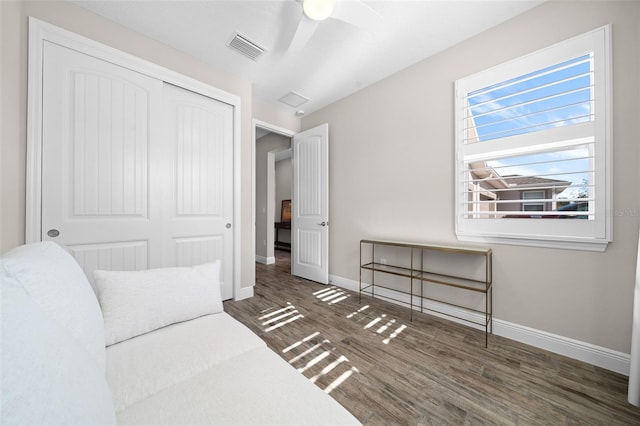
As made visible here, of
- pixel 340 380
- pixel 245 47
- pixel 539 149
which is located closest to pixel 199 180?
pixel 245 47

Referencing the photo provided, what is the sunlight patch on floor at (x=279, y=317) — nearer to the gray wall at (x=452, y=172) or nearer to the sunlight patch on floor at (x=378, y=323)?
the sunlight patch on floor at (x=378, y=323)

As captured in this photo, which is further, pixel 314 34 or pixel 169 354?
pixel 314 34

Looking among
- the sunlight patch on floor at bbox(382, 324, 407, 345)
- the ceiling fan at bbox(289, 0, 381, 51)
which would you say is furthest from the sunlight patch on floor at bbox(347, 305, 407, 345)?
the ceiling fan at bbox(289, 0, 381, 51)

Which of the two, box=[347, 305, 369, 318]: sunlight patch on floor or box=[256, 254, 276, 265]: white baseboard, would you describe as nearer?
box=[347, 305, 369, 318]: sunlight patch on floor

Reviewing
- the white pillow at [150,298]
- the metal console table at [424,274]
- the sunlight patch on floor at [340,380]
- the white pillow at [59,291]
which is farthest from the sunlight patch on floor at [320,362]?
the white pillow at [59,291]

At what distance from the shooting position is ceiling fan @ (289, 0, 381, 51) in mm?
1650

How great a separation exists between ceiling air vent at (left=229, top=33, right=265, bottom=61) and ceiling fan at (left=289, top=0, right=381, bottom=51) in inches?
25.5

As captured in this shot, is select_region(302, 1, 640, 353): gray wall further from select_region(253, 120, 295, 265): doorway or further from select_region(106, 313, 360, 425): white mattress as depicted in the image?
select_region(106, 313, 360, 425): white mattress

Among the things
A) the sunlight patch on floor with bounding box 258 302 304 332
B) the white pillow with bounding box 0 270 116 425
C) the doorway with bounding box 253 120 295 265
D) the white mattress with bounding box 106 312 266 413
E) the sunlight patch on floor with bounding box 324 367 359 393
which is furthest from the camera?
the doorway with bounding box 253 120 295 265

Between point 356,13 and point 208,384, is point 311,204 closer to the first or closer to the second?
point 356,13

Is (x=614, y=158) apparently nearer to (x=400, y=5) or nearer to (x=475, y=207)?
(x=475, y=207)

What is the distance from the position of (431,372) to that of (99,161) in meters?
3.06

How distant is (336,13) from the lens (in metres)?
1.75

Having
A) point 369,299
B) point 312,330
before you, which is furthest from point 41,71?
point 369,299
